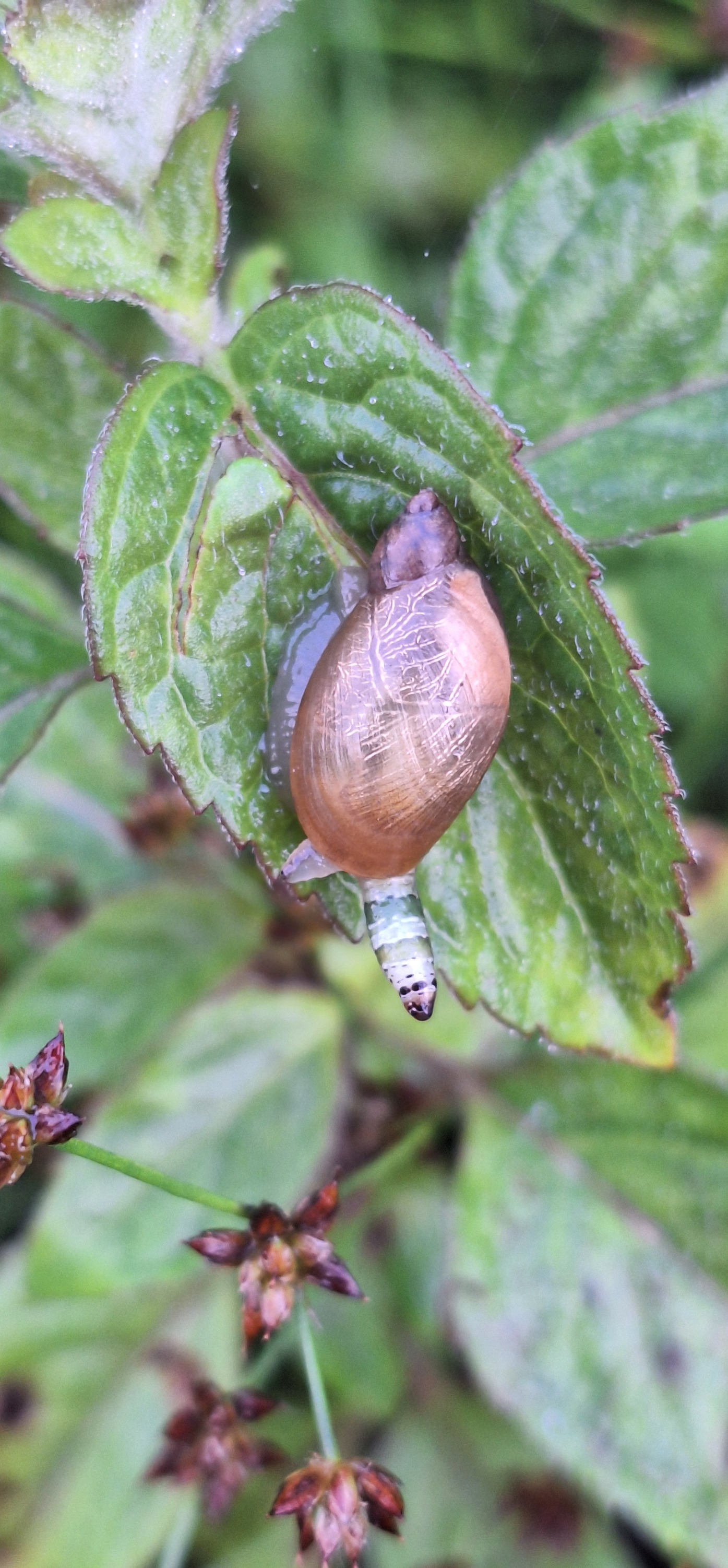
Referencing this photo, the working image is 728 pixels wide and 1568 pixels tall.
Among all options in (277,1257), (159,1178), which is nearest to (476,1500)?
(277,1257)

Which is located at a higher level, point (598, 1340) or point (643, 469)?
point (643, 469)

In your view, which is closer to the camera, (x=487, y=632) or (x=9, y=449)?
(x=487, y=632)

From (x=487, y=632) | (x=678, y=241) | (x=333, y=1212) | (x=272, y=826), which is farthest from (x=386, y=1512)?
(x=678, y=241)

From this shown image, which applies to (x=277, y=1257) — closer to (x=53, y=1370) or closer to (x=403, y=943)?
(x=403, y=943)

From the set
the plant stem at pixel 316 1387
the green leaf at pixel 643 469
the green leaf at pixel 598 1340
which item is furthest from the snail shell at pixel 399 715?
the green leaf at pixel 598 1340

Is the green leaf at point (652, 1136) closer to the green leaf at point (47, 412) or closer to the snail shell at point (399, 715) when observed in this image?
the snail shell at point (399, 715)

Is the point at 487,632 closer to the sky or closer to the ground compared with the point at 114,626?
closer to the ground

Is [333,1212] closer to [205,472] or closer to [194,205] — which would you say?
[205,472]
